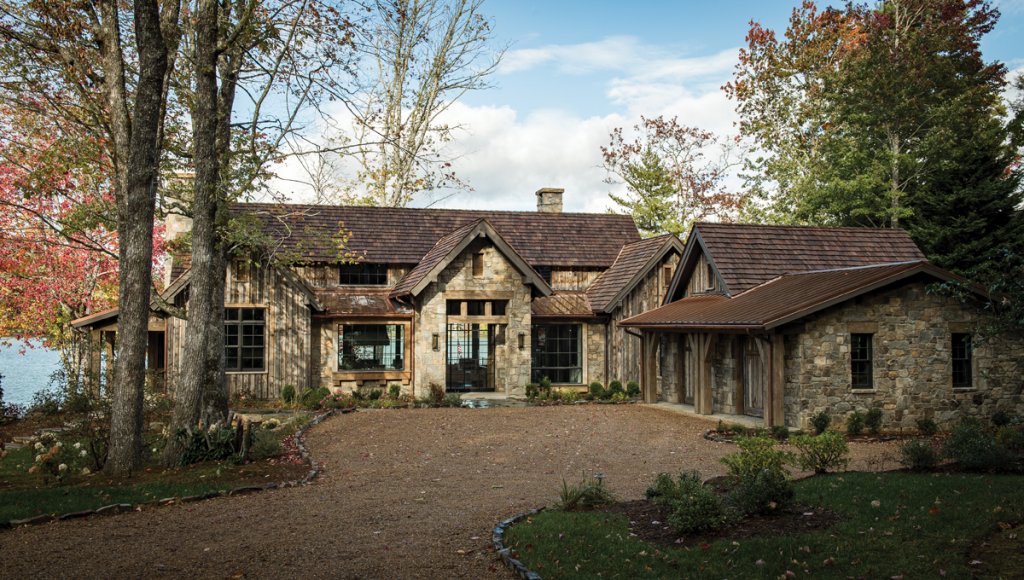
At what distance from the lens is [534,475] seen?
13523mm

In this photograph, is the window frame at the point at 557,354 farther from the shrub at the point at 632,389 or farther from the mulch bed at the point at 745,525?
the mulch bed at the point at 745,525

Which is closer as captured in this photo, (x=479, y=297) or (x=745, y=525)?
(x=745, y=525)

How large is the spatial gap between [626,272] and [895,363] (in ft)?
35.9

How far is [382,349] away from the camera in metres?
26.2

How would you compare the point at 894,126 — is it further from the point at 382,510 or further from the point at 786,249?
the point at 382,510

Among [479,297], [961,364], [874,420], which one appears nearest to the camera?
[874,420]

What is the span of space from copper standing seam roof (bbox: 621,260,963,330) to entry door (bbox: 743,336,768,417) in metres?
1.16

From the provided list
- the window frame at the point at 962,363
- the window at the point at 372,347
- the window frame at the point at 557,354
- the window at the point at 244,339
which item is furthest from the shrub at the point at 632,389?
the window at the point at 244,339

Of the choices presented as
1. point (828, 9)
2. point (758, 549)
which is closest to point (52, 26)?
point (758, 549)

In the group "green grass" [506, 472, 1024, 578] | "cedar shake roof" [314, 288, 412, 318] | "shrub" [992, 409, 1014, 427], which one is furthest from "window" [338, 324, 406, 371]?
"green grass" [506, 472, 1024, 578]

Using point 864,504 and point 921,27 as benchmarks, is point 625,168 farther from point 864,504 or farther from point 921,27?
point 864,504

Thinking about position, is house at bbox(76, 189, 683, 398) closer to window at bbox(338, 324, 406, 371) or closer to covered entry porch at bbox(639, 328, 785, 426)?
window at bbox(338, 324, 406, 371)

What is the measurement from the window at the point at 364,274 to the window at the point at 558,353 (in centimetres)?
539

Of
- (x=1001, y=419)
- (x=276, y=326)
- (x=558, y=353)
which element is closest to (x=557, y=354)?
(x=558, y=353)
